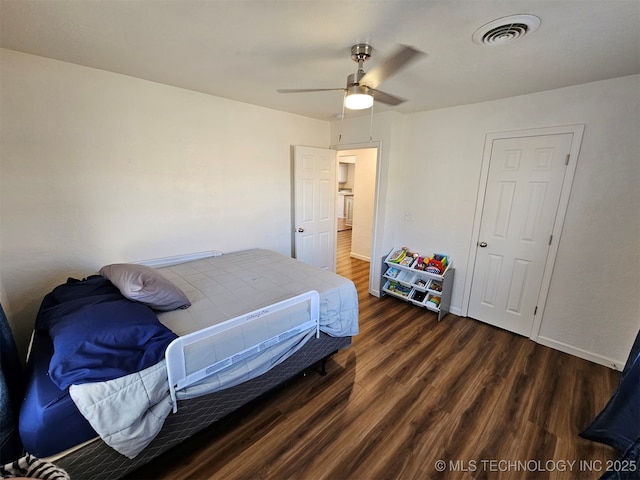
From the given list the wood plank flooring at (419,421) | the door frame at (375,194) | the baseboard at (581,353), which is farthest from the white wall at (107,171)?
the baseboard at (581,353)

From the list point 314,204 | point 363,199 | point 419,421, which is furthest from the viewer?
point 363,199

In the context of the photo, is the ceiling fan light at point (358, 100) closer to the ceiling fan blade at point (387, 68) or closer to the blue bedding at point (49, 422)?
the ceiling fan blade at point (387, 68)

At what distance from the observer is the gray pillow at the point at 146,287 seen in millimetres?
1652

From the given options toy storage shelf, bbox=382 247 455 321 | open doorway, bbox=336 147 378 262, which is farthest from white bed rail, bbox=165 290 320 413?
open doorway, bbox=336 147 378 262

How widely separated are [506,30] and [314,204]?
2.74m

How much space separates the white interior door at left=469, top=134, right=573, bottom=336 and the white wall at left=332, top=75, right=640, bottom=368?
0.13 metres

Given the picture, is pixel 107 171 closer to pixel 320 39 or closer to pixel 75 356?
pixel 75 356

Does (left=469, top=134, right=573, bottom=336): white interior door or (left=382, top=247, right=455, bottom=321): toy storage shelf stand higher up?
(left=469, top=134, right=573, bottom=336): white interior door

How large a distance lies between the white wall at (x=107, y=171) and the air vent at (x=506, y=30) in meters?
2.40

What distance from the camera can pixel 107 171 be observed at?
2.30 m

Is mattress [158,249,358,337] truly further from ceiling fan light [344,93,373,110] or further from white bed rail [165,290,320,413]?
ceiling fan light [344,93,373,110]

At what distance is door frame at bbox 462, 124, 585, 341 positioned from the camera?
234cm

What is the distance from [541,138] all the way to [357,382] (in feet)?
9.18

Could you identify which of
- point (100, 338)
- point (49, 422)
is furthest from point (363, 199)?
point (49, 422)
